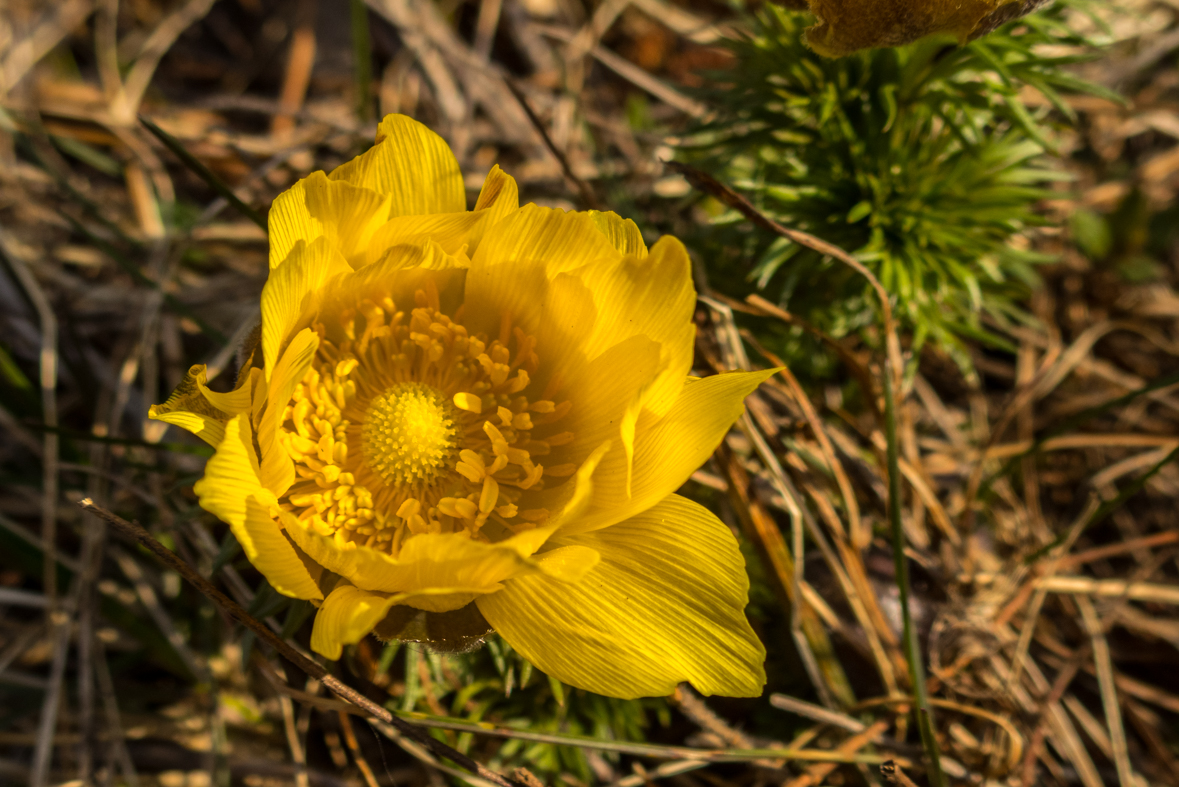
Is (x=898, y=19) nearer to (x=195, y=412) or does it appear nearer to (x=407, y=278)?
(x=407, y=278)

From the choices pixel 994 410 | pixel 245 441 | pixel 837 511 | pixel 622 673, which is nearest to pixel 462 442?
pixel 245 441

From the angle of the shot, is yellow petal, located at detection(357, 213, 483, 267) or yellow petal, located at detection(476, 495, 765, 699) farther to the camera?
yellow petal, located at detection(357, 213, 483, 267)

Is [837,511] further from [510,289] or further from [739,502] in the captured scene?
[510,289]

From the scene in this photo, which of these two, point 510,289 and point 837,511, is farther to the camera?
point 837,511

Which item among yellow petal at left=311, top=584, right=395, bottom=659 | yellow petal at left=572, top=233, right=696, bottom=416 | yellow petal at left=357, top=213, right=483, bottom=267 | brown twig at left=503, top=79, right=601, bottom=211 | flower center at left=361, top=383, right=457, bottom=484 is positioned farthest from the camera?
brown twig at left=503, top=79, right=601, bottom=211

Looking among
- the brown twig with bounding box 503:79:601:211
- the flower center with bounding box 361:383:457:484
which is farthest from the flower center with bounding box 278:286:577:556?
the brown twig with bounding box 503:79:601:211

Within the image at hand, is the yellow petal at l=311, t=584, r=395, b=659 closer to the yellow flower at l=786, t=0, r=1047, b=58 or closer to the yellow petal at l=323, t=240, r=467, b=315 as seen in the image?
the yellow petal at l=323, t=240, r=467, b=315

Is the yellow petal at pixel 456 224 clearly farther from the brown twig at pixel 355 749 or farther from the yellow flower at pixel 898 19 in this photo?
the brown twig at pixel 355 749
